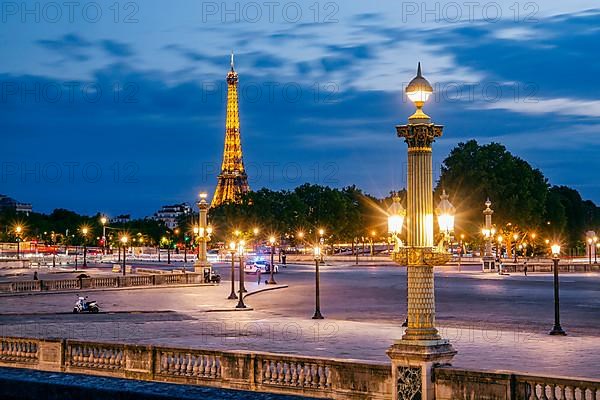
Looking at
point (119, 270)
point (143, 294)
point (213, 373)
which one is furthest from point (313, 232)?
point (213, 373)

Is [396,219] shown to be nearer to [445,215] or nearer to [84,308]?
[445,215]

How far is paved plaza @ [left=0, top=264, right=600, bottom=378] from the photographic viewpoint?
26500 millimetres

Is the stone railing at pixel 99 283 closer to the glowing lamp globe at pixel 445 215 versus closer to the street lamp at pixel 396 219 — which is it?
the street lamp at pixel 396 219

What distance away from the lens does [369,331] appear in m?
32.6

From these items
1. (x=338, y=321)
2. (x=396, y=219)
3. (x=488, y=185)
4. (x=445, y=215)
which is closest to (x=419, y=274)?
(x=396, y=219)

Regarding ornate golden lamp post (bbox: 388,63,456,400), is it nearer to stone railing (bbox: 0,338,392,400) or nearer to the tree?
stone railing (bbox: 0,338,392,400)

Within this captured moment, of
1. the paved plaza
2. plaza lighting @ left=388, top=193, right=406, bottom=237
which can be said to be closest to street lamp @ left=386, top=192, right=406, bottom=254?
plaza lighting @ left=388, top=193, right=406, bottom=237

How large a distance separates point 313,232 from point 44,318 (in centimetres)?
12514

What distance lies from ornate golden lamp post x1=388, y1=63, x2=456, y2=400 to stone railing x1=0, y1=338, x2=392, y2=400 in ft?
3.11

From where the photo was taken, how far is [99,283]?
5956cm

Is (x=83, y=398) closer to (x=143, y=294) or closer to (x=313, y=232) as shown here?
(x=143, y=294)

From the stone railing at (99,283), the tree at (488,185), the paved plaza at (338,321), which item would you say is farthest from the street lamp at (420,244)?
the tree at (488,185)

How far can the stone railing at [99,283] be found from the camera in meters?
54.6

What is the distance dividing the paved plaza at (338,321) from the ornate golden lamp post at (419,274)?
20.9 feet
